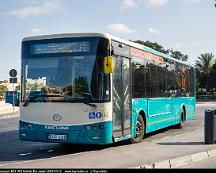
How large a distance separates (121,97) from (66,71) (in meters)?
1.98

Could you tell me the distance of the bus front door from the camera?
491 inches

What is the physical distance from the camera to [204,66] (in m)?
91.9

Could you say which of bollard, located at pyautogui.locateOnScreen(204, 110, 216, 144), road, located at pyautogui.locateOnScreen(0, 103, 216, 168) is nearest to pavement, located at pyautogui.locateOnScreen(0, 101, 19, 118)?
road, located at pyautogui.locateOnScreen(0, 103, 216, 168)

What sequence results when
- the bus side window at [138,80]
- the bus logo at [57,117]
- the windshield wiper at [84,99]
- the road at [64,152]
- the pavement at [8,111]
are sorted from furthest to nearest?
the pavement at [8,111] → the bus side window at [138,80] → the bus logo at [57,117] → the windshield wiper at [84,99] → the road at [64,152]

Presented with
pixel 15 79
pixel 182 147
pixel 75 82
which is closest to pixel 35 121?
pixel 75 82

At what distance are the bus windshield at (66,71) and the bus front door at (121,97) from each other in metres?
0.69

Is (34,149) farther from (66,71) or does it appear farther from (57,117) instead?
(66,71)

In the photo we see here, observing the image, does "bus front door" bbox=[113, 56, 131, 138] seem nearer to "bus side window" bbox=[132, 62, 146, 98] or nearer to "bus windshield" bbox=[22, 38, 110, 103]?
"bus side window" bbox=[132, 62, 146, 98]

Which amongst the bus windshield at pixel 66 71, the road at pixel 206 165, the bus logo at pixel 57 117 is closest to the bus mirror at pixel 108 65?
the bus windshield at pixel 66 71

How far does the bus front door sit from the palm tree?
261 feet

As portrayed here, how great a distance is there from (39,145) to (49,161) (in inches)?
170

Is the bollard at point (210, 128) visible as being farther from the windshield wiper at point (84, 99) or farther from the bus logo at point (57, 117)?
the bus logo at point (57, 117)

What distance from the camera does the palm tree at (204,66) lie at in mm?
91000

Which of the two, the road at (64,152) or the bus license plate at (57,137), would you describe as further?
the bus license plate at (57,137)
